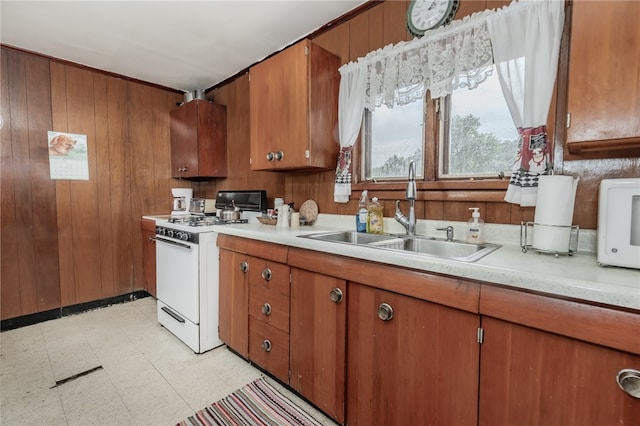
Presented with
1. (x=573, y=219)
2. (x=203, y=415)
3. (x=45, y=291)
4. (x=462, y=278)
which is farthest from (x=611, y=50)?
(x=45, y=291)

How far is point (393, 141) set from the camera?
6.39 feet

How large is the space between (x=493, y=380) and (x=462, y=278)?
1.06ft

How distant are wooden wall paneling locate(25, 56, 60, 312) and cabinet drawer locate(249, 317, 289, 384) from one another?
2.22 m

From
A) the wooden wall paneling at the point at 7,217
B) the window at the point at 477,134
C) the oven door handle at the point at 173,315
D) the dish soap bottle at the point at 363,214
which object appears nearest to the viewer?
the window at the point at 477,134

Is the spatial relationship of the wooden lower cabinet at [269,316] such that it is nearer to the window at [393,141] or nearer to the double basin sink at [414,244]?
the double basin sink at [414,244]

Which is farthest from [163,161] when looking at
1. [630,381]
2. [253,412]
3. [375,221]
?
[630,381]

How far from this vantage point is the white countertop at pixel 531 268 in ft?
2.52

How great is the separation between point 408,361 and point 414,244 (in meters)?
0.66

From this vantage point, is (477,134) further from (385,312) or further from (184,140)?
(184,140)

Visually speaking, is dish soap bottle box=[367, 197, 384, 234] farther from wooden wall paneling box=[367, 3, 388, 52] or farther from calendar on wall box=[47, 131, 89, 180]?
calendar on wall box=[47, 131, 89, 180]

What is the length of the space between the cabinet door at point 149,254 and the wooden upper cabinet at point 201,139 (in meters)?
Result: 0.67

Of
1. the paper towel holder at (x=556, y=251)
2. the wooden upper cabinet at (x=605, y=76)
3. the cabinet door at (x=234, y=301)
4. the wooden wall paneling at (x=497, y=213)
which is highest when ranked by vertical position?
the wooden upper cabinet at (x=605, y=76)

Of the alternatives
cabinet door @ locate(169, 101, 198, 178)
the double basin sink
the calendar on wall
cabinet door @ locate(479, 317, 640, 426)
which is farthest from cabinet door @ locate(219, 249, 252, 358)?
the calendar on wall

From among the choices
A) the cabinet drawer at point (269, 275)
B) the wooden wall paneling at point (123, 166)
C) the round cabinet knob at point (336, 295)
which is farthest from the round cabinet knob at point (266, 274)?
the wooden wall paneling at point (123, 166)
